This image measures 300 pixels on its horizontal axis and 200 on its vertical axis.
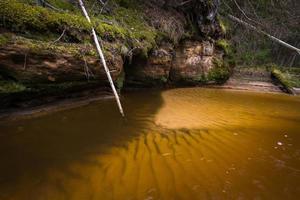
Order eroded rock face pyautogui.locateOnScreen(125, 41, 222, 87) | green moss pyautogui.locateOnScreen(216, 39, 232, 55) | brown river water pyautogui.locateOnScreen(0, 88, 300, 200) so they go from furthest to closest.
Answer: green moss pyautogui.locateOnScreen(216, 39, 232, 55) → eroded rock face pyautogui.locateOnScreen(125, 41, 222, 87) → brown river water pyautogui.locateOnScreen(0, 88, 300, 200)

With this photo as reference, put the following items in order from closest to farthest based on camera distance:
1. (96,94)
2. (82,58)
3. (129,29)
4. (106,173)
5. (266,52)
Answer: (106,173)
(82,58)
(96,94)
(129,29)
(266,52)

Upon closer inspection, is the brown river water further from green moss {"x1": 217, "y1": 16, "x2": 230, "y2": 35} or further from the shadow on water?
green moss {"x1": 217, "y1": 16, "x2": 230, "y2": 35}

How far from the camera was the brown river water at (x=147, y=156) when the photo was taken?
353 centimetres

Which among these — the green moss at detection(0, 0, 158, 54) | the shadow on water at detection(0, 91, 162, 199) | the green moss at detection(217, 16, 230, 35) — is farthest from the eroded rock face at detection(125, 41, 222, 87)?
the shadow on water at detection(0, 91, 162, 199)

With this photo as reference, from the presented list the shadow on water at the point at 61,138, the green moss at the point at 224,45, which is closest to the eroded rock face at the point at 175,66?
the green moss at the point at 224,45

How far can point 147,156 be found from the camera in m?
4.59

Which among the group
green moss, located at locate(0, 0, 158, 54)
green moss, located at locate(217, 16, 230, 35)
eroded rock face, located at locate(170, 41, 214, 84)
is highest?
green moss, located at locate(0, 0, 158, 54)

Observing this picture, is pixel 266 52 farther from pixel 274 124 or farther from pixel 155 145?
pixel 155 145

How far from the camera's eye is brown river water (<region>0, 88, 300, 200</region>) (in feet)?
11.6

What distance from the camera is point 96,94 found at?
800 cm

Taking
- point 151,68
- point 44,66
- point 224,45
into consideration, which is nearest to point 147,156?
point 44,66

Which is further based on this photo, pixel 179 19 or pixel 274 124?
pixel 179 19

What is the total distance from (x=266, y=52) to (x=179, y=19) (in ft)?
46.5

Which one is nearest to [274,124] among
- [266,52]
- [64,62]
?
[64,62]
